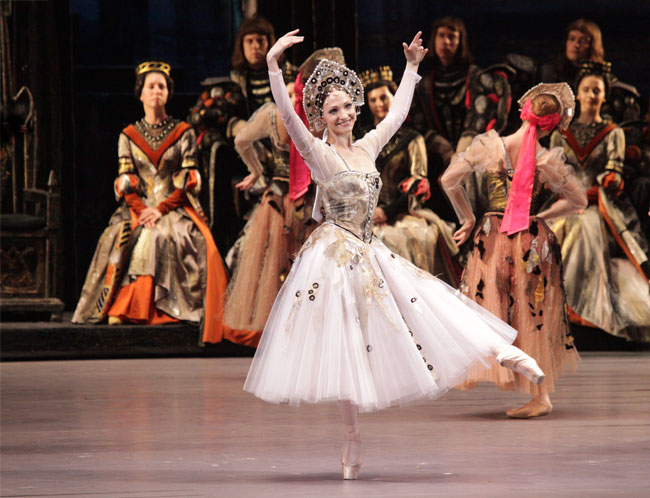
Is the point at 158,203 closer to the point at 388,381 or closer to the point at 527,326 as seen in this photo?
the point at 527,326

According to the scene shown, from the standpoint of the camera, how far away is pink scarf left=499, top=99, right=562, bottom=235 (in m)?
5.90

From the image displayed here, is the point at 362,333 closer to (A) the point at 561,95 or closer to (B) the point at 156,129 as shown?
(A) the point at 561,95

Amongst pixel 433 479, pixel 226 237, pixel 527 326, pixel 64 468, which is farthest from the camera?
pixel 226 237

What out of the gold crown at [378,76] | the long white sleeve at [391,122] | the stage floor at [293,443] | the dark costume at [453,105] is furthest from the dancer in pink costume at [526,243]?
the dark costume at [453,105]

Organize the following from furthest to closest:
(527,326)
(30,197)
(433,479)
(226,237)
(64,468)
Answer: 1. (226,237)
2. (30,197)
3. (527,326)
4. (64,468)
5. (433,479)

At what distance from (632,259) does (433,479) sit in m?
5.00

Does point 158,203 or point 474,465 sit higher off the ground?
point 158,203

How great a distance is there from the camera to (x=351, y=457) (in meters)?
4.18

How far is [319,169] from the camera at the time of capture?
4.44 meters

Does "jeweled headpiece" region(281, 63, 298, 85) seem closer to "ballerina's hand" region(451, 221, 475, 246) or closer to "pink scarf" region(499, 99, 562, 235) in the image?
"ballerina's hand" region(451, 221, 475, 246)

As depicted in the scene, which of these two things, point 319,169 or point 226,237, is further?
point 226,237

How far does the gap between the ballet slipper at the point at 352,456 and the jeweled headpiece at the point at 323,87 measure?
107 centimetres

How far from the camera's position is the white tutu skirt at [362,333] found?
4109mm

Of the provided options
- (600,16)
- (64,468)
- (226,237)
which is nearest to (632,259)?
(600,16)
